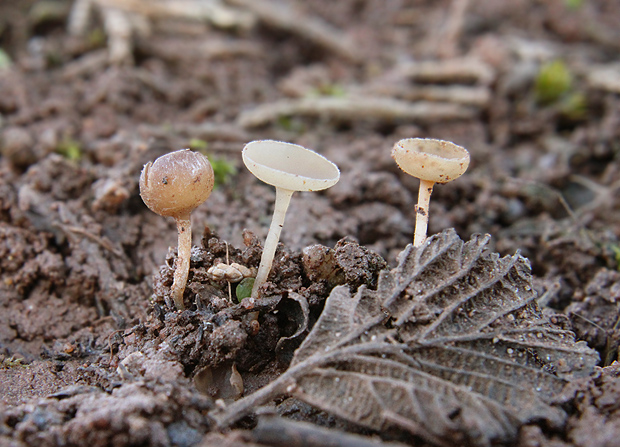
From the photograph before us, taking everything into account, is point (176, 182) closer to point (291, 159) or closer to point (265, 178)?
point (265, 178)

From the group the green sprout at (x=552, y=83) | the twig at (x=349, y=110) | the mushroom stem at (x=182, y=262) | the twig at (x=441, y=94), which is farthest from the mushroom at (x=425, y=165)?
the green sprout at (x=552, y=83)

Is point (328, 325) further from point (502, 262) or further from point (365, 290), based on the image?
point (502, 262)

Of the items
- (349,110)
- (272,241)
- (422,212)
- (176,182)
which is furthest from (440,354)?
(349,110)

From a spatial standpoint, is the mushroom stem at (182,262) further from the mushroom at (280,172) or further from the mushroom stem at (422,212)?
the mushroom stem at (422,212)

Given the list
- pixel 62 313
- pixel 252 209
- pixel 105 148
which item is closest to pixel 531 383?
pixel 252 209

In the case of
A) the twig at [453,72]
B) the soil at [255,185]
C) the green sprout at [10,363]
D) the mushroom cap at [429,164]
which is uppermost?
the mushroom cap at [429,164]

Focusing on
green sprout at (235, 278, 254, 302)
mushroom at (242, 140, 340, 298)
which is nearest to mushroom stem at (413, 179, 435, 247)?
mushroom at (242, 140, 340, 298)
